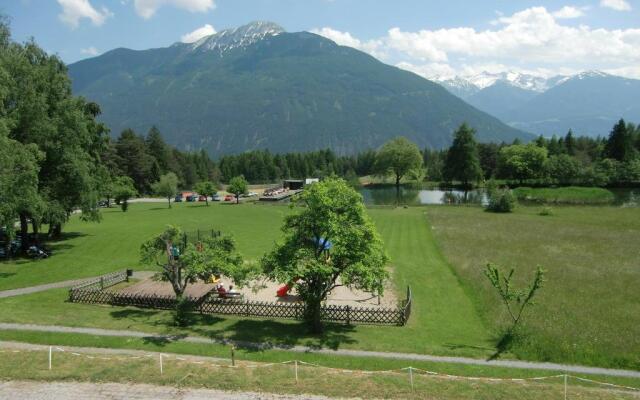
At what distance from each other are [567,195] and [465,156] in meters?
27.7

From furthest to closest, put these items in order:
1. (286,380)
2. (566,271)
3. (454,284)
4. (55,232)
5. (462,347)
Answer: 1. (55,232)
2. (566,271)
3. (454,284)
4. (462,347)
5. (286,380)

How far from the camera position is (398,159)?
12950cm

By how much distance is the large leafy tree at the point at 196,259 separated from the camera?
83.0 feet

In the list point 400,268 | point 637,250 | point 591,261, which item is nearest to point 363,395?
point 400,268

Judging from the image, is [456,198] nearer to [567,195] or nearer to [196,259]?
[567,195]

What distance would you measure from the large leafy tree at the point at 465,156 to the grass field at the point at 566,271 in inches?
1982

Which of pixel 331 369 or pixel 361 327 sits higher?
pixel 331 369

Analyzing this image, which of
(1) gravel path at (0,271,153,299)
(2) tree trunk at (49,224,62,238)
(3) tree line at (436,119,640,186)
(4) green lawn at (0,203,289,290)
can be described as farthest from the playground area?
(3) tree line at (436,119,640,186)

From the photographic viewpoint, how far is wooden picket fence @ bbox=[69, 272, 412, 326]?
2744 centimetres

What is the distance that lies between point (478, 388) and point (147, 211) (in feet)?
249

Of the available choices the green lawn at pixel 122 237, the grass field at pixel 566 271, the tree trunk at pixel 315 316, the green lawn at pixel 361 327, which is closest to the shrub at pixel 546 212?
the grass field at pixel 566 271

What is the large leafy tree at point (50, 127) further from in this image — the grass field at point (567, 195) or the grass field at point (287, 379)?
the grass field at point (567, 195)

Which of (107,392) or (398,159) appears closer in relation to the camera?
(107,392)

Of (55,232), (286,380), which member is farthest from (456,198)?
(286,380)
